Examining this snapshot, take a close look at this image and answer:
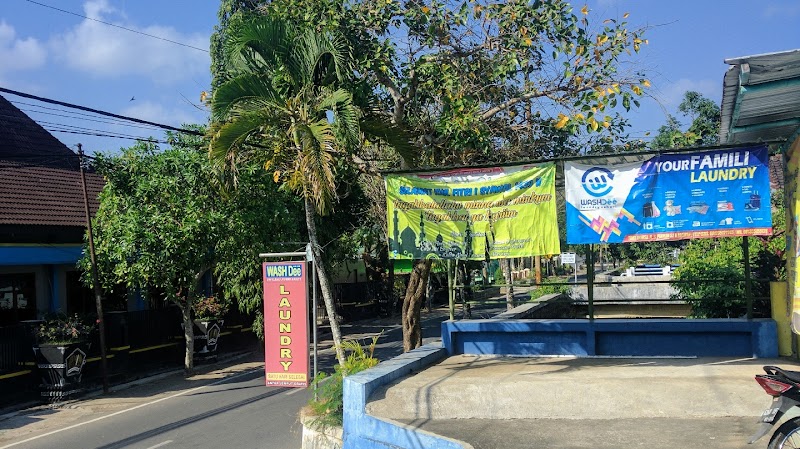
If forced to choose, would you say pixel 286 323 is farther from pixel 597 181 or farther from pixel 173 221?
pixel 173 221

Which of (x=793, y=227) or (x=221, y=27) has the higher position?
(x=221, y=27)

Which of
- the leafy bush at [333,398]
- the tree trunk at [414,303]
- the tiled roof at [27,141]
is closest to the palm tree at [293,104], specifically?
the leafy bush at [333,398]

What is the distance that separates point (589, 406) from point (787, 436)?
2227 mm

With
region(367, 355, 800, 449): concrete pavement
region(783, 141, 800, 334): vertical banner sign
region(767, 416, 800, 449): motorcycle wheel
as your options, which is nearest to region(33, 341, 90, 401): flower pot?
region(367, 355, 800, 449): concrete pavement

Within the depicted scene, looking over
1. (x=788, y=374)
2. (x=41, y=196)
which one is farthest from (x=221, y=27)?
(x=788, y=374)

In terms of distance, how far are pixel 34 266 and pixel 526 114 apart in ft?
46.5

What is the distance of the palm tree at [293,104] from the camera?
32.2ft

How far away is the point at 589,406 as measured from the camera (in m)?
7.33

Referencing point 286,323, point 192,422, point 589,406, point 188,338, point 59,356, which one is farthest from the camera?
point 188,338

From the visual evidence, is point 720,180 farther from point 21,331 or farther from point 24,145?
point 24,145

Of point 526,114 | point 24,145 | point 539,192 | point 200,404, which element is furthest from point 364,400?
point 24,145

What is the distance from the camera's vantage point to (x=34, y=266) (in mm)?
18750

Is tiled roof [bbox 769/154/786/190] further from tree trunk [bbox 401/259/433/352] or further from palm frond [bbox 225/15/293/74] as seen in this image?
Result: palm frond [bbox 225/15/293/74]

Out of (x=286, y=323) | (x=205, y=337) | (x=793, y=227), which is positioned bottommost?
(x=205, y=337)
